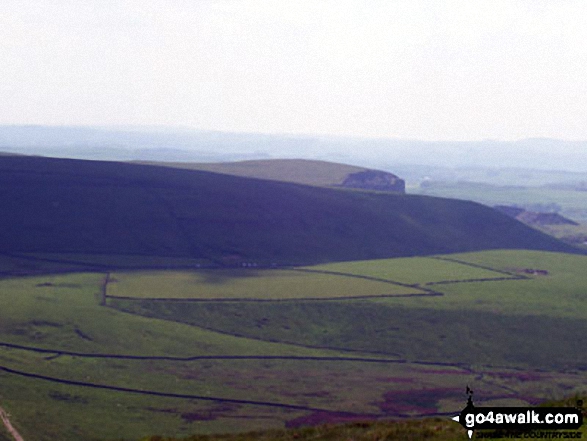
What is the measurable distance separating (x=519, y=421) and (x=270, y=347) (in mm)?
77729

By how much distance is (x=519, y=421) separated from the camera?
31.4 m

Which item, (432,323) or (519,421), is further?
(432,323)

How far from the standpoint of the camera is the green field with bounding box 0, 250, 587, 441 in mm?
81188

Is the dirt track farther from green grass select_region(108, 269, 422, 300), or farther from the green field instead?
green grass select_region(108, 269, 422, 300)

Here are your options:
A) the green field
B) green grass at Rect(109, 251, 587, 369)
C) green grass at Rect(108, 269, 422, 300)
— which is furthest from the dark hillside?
green grass at Rect(109, 251, 587, 369)

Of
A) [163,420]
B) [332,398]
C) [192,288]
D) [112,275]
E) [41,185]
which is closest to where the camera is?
[163,420]

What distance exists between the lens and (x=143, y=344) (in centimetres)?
10475

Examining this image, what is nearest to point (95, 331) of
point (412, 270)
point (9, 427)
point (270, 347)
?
point (270, 347)

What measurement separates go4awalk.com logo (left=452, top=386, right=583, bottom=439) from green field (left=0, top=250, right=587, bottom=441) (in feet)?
121

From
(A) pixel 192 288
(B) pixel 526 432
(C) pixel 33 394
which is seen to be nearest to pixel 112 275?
(A) pixel 192 288

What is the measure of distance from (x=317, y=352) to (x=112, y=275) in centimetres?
4681

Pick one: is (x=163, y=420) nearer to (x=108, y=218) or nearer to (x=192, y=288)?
(x=192, y=288)

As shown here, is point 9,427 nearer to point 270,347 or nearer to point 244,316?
point 270,347

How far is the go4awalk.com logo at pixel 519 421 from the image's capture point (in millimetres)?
30875
